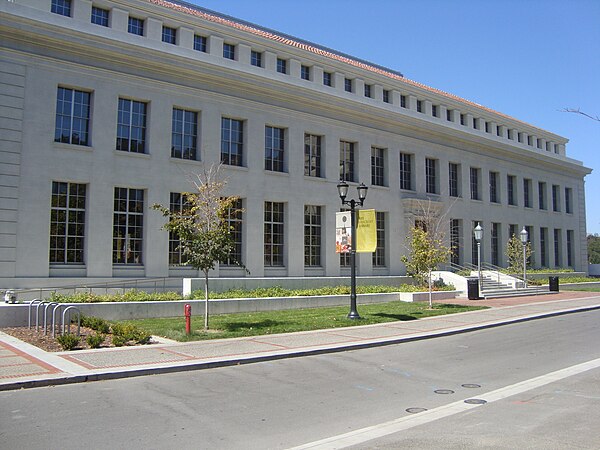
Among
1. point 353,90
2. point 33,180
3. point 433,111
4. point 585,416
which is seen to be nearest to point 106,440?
→ point 585,416

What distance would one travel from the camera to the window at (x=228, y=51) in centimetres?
3031

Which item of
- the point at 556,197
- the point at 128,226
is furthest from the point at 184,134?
the point at 556,197

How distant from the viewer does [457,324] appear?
19.3 m

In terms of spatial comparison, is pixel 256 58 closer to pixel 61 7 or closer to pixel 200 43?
pixel 200 43

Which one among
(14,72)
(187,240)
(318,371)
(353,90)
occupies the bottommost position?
(318,371)

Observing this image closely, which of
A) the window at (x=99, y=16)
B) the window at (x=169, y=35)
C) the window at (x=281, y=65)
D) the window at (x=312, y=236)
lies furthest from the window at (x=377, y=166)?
the window at (x=99, y=16)

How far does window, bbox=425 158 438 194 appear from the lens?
39.4 m

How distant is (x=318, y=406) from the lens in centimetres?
844

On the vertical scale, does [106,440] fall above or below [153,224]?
below

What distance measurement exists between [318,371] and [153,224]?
1649 centimetres

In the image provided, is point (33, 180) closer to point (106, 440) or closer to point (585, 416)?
point (106, 440)

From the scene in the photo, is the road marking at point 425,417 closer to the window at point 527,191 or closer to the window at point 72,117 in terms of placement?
the window at point 72,117

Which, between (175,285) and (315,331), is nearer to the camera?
(315,331)

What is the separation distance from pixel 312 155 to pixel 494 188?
19.7 m
